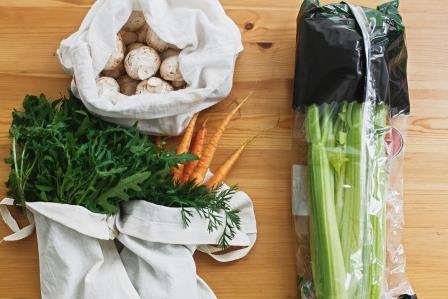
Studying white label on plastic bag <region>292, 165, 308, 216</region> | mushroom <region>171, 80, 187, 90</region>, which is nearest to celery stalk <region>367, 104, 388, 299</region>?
white label on plastic bag <region>292, 165, 308, 216</region>

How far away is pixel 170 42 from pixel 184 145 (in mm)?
189

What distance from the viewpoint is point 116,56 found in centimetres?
99

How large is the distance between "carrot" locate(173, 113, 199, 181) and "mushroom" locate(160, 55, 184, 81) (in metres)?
0.08

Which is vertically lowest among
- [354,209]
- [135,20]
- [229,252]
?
[229,252]

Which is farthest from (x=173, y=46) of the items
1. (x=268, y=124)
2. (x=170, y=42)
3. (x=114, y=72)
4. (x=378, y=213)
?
(x=378, y=213)

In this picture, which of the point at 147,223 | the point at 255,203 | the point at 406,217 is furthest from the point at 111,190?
→ the point at 406,217

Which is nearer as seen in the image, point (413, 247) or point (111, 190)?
point (111, 190)

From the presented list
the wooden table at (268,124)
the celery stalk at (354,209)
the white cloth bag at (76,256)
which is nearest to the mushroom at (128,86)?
the wooden table at (268,124)

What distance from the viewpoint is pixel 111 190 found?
2.96 feet

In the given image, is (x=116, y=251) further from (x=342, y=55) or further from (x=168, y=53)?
(x=342, y=55)

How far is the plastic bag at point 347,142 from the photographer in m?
0.94

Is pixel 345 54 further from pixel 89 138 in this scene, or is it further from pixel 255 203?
pixel 89 138

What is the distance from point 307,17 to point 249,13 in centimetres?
15

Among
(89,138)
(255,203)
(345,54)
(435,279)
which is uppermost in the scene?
(345,54)
